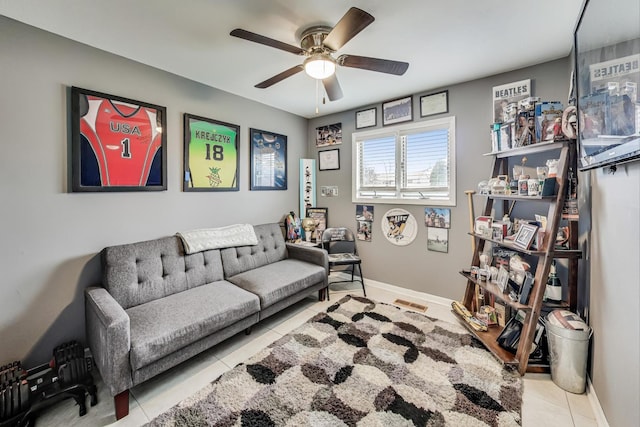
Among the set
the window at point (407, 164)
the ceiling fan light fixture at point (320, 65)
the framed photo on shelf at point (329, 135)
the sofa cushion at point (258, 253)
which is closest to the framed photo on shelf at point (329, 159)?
the framed photo on shelf at point (329, 135)

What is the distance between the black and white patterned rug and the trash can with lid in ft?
0.85

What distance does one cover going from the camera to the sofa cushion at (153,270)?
201cm

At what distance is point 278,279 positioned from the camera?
2.60m

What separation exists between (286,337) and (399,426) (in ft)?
3.75

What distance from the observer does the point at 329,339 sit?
89.4 inches

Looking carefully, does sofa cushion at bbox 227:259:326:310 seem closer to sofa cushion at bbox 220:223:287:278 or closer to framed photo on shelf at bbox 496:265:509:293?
sofa cushion at bbox 220:223:287:278

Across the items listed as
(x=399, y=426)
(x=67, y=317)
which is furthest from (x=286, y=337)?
(x=67, y=317)

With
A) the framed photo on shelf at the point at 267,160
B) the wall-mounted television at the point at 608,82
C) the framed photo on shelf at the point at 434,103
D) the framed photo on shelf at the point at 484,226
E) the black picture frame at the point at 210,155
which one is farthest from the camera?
the framed photo on shelf at the point at 267,160

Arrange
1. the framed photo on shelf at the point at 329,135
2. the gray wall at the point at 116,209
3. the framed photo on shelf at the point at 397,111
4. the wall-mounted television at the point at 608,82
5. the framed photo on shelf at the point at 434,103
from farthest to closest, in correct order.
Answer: the framed photo on shelf at the point at 329,135, the framed photo on shelf at the point at 397,111, the framed photo on shelf at the point at 434,103, the gray wall at the point at 116,209, the wall-mounted television at the point at 608,82

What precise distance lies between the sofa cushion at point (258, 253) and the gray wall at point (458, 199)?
1155 millimetres

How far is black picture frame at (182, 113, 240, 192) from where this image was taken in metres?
2.71

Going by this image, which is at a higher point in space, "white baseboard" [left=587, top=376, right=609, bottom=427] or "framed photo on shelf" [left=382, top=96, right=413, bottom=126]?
"framed photo on shelf" [left=382, top=96, right=413, bottom=126]

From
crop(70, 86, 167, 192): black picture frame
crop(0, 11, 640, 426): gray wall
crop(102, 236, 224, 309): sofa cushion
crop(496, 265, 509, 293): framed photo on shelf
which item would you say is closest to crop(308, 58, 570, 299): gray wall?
crop(0, 11, 640, 426): gray wall

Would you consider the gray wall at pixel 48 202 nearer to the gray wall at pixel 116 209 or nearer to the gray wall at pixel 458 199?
the gray wall at pixel 116 209
